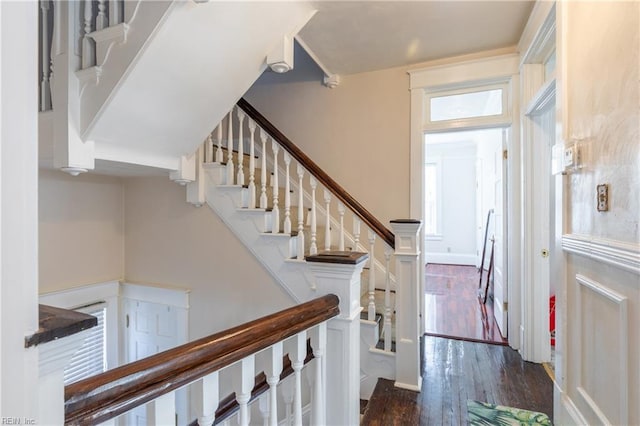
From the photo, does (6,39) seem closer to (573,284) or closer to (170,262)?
(573,284)

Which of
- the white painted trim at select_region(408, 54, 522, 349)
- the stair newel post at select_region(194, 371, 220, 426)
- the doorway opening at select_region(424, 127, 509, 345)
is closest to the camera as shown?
the stair newel post at select_region(194, 371, 220, 426)

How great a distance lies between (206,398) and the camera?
2.42ft

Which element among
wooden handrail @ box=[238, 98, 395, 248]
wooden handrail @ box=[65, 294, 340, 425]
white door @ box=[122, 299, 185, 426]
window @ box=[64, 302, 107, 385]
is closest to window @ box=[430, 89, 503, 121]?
wooden handrail @ box=[238, 98, 395, 248]

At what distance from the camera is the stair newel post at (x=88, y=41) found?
5.74ft

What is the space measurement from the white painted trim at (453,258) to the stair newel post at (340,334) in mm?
6272

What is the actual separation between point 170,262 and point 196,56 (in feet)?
6.32

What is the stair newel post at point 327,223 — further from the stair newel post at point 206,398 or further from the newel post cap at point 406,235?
the stair newel post at point 206,398

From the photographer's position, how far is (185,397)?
282 centimetres

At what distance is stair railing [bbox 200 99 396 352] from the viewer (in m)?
2.26

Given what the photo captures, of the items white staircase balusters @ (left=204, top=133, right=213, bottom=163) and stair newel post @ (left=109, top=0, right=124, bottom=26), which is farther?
white staircase balusters @ (left=204, top=133, right=213, bottom=163)

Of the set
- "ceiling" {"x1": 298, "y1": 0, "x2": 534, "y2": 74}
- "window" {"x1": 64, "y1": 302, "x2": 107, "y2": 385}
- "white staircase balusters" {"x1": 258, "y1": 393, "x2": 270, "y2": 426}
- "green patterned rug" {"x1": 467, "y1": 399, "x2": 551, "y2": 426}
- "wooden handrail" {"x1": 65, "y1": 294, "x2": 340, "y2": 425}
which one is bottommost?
"window" {"x1": 64, "y1": 302, "x2": 107, "y2": 385}

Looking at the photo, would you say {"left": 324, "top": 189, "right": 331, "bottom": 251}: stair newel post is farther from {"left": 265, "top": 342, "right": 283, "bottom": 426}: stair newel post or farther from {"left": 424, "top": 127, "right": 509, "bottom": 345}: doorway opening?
{"left": 424, "top": 127, "right": 509, "bottom": 345}: doorway opening

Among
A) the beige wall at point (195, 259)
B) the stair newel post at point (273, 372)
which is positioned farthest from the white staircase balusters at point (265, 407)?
the beige wall at point (195, 259)

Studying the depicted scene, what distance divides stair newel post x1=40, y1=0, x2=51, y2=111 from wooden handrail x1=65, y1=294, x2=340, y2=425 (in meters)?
1.96
